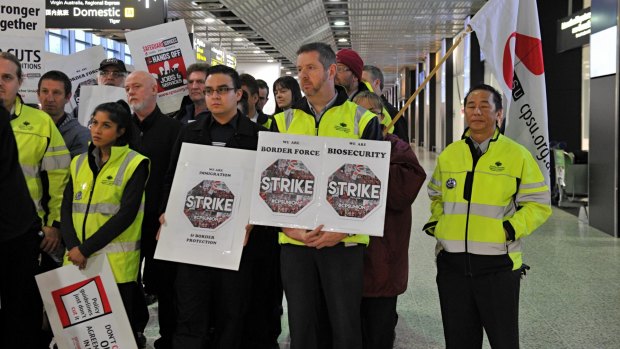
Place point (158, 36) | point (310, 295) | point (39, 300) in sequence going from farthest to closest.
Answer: point (158, 36) < point (39, 300) < point (310, 295)

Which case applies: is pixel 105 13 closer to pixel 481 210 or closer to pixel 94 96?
pixel 94 96

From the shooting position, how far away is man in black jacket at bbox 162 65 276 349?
9.89 ft

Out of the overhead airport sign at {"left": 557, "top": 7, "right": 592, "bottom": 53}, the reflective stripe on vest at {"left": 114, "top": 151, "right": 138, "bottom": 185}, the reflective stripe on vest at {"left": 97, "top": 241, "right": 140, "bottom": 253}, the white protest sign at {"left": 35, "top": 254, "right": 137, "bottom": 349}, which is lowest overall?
the white protest sign at {"left": 35, "top": 254, "right": 137, "bottom": 349}

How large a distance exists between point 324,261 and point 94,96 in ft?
7.83

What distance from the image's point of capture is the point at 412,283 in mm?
5266

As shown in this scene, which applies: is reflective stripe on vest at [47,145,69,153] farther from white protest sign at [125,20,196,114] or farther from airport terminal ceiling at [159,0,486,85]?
airport terminal ceiling at [159,0,486,85]

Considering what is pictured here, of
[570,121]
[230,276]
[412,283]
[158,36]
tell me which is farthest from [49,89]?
[570,121]

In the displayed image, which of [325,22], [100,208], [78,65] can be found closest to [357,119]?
[100,208]

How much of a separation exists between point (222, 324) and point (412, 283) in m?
2.56

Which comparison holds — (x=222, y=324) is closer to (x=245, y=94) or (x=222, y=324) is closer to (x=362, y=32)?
(x=245, y=94)

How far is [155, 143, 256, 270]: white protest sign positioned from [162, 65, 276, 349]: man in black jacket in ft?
0.60

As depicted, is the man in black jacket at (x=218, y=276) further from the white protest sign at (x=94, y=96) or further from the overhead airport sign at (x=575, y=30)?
the overhead airport sign at (x=575, y=30)

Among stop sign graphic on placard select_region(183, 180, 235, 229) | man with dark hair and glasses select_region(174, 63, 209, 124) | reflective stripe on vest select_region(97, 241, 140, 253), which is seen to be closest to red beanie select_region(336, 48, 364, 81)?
man with dark hair and glasses select_region(174, 63, 209, 124)

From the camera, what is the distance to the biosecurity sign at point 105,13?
6.36 m
